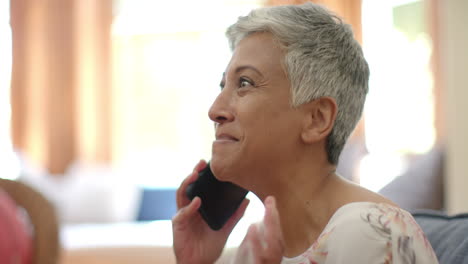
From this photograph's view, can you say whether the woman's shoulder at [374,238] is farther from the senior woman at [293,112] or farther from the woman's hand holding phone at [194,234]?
the woman's hand holding phone at [194,234]

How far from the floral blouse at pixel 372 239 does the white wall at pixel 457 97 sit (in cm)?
257

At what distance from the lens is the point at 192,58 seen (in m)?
6.15

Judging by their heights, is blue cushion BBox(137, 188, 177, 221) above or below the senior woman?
below

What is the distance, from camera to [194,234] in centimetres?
158

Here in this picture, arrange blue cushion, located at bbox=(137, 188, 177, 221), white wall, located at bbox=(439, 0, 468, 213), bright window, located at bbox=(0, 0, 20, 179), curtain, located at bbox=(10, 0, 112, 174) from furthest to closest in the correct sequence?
1. bright window, located at bbox=(0, 0, 20, 179)
2. curtain, located at bbox=(10, 0, 112, 174)
3. blue cushion, located at bbox=(137, 188, 177, 221)
4. white wall, located at bbox=(439, 0, 468, 213)

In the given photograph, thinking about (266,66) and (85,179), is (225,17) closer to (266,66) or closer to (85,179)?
(85,179)

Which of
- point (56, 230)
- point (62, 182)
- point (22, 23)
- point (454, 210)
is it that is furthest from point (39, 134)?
point (56, 230)

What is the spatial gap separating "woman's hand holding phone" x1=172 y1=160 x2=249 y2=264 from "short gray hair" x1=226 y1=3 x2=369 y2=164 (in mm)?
444

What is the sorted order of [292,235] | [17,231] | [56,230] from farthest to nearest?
1. [292,235]
2. [56,230]
3. [17,231]

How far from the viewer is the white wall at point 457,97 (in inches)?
133

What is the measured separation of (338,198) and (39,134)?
5779 millimetres

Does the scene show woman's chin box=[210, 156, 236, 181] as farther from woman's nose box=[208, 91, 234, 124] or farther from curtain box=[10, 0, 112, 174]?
curtain box=[10, 0, 112, 174]

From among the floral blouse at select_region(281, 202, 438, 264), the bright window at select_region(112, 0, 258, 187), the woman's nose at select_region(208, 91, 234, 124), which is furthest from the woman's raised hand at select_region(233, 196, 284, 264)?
the bright window at select_region(112, 0, 258, 187)

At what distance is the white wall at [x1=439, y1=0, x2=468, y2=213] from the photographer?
3.38 m
